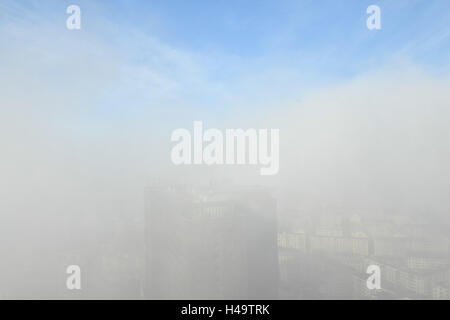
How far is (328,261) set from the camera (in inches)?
1459

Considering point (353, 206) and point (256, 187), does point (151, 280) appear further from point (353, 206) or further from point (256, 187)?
point (353, 206)

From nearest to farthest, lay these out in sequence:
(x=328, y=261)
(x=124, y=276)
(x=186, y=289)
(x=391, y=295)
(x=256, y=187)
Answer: (x=256, y=187) < (x=186, y=289) < (x=391, y=295) < (x=124, y=276) < (x=328, y=261)

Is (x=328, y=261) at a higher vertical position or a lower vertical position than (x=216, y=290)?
lower

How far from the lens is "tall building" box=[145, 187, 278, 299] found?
17781 millimetres

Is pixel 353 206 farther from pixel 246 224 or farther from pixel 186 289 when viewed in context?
pixel 186 289

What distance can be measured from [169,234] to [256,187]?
8722 millimetres

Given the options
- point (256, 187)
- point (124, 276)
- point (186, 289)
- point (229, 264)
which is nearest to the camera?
point (256, 187)

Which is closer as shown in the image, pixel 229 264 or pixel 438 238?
pixel 229 264

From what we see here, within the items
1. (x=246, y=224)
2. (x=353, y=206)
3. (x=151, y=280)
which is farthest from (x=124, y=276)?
(x=353, y=206)

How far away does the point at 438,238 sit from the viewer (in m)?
31.9

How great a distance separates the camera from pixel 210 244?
20703 mm

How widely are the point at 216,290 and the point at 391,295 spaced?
20.3 metres

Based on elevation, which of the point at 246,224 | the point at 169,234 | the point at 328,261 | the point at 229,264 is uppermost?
the point at 246,224

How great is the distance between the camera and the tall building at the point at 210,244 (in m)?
17.8
